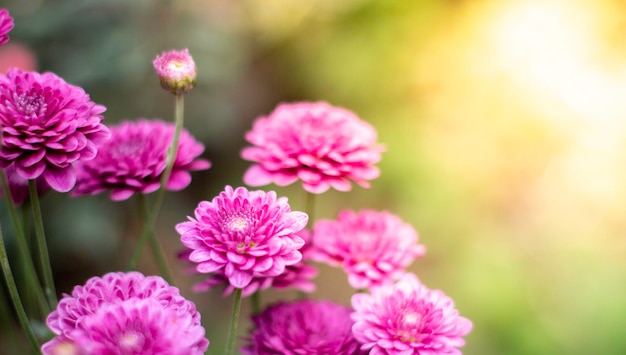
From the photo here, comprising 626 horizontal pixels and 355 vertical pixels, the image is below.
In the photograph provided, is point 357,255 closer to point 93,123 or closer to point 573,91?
point 93,123

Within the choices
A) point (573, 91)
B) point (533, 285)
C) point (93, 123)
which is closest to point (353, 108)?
point (573, 91)

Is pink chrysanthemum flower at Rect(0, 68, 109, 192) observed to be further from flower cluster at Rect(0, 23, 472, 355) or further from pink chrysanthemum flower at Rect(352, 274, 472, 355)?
pink chrysanthemum flower at Rect(352, 274, 472, 355)

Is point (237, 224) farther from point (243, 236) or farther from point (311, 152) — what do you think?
point (311, 152)

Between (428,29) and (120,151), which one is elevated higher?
(428,29)

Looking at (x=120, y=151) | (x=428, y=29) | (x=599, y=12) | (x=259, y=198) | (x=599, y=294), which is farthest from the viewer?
(x=428, y=29)

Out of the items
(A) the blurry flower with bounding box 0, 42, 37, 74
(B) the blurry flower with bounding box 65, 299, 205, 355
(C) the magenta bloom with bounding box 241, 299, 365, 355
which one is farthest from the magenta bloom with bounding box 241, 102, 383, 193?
Result: (A) the blurry flower with bounding box 0, 42, 37, 74

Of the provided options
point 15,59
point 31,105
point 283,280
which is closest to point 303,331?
point 283,280

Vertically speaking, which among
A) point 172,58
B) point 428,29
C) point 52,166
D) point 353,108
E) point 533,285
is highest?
point 428,29
